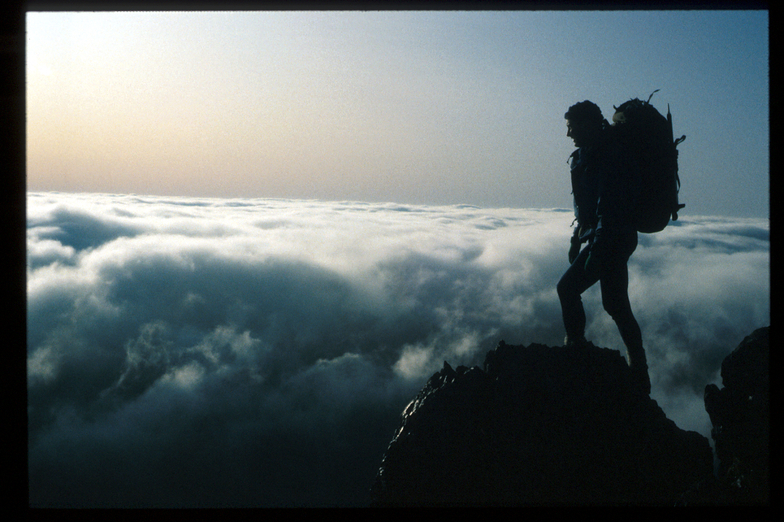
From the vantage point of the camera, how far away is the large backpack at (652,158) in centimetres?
325

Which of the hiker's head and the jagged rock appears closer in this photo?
the jagged rock

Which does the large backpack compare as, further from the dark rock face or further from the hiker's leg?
the dark rock face

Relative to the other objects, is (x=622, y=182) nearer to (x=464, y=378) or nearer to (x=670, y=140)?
(x=670, y=140)

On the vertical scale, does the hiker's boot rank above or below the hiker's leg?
below

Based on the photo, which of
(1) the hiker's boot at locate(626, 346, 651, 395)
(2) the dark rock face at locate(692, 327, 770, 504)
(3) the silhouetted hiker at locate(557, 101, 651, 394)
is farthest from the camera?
(1) the hiker's boot at locate(626, 346, 651, 395)

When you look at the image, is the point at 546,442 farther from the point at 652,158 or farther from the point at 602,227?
the point at 652,158

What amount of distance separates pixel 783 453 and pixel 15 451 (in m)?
3.51

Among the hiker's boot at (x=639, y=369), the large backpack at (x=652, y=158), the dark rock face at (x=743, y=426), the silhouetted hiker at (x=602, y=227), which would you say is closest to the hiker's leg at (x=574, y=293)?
the silhouetted hiker at (x=602, y=227)

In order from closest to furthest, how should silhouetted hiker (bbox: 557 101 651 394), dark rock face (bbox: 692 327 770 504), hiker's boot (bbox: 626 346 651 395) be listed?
dark rock face (bbox: 692 327 770 504), silhouetted hiker (bbox: 557 101 651 394), hiker's boot (bbox: 626 346 651 395)

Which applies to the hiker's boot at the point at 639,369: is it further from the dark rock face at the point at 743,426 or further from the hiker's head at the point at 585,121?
the hiker's head at the point at 585,121

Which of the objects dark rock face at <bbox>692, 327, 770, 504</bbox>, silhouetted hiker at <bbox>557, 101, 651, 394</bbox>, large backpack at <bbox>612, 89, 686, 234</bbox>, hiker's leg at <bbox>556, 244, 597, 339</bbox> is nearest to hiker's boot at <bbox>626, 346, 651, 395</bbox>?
silhouetted hiker at <bbox>557, 101, 651, 394</bbox>

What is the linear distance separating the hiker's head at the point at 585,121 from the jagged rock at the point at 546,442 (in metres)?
1.50

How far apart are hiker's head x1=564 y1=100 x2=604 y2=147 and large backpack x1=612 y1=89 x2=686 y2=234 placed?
0.15 m

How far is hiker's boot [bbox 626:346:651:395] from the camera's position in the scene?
333 centimetres
